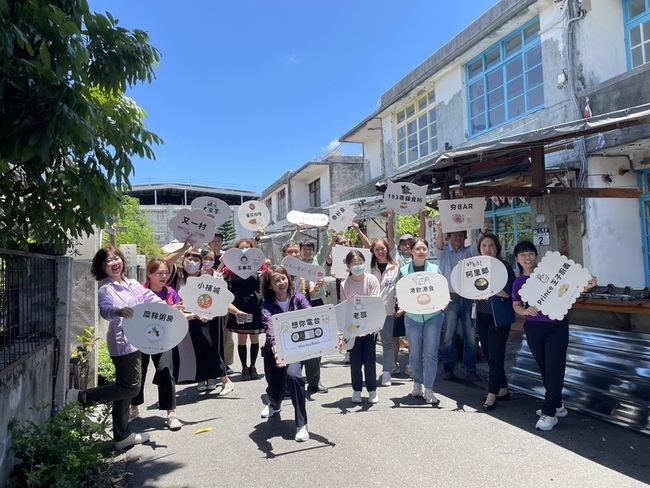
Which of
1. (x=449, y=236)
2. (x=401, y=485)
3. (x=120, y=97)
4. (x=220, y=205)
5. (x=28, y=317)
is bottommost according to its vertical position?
(x=401, y=485)

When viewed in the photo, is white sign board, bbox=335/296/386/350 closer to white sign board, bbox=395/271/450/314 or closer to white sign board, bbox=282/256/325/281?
white sign board, bbox=395/271/450/314

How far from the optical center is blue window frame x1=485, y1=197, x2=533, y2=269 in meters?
11.7

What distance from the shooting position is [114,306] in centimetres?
438

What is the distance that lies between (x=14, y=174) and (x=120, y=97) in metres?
0.97

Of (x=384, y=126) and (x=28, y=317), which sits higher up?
(x=384, y=126)

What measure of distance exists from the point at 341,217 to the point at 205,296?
347 centimetres

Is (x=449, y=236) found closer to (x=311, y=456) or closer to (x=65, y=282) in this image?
(x=311, y=456)

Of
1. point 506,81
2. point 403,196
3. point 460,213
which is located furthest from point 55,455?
point 506,81

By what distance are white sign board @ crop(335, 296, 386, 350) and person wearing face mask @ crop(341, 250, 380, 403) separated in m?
0.15

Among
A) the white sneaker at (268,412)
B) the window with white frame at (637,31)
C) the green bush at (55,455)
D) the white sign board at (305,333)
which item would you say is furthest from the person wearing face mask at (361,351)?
the window with white frame at (637,31)

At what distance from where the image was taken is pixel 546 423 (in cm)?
461

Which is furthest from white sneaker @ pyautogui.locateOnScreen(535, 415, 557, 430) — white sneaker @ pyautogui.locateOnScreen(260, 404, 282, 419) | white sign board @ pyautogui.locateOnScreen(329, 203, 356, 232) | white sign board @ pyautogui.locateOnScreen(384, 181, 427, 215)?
white sign board @ pyautogui.locateOnScreen(329, 203, 356, 232)

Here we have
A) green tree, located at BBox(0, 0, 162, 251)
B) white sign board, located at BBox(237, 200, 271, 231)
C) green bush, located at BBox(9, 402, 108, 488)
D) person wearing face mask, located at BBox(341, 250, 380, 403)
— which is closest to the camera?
green tree, located at BBox(0, 0, 162, 251)

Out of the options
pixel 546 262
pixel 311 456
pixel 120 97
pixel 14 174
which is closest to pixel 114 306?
pixel 14 174
